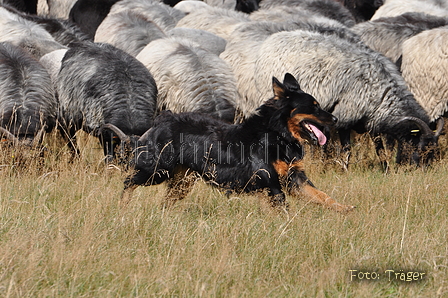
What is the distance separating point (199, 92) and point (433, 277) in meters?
5.34

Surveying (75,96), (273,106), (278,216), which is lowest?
(75,96)

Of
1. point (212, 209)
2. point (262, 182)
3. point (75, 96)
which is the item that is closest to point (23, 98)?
point (75, 96)

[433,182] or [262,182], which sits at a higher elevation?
[262,182]

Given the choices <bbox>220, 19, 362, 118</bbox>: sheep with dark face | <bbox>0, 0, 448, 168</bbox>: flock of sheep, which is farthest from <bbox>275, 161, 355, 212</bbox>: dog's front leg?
<bbox>220, 19, 362, 118</bbox>: sheep with dark face

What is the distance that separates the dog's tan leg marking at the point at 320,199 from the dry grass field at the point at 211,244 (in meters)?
0.08

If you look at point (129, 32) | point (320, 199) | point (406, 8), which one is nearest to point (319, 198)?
point (320, 199)

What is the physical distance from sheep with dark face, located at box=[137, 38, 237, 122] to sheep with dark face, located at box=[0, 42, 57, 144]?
1563 millimetres

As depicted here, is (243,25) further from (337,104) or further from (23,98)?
(23,98)

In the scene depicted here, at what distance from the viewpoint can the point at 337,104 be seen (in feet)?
30.6

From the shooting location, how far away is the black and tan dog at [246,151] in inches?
233

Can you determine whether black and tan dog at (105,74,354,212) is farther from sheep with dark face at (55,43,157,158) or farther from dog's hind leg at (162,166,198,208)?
sheep with dark face at (55,43,157,158)

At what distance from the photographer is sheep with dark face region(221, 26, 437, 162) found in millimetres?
9242

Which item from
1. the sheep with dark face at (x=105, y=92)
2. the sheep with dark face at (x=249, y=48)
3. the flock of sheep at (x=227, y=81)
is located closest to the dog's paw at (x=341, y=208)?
the flock of sheep at (x=227, y=81)

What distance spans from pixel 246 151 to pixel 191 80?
3.68m
